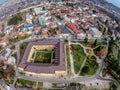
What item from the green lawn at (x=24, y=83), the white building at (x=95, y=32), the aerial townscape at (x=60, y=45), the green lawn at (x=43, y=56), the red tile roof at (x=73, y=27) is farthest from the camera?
the red tile roof at (x=73, y=27)

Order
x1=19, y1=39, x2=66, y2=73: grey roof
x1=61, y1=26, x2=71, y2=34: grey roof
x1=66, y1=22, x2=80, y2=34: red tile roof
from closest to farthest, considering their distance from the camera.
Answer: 1. x1=19, y1=39, x2=66, y2=73: grey roof
2. x1=66, y1=22, x2=80, y2=34: red tile roof
3. x1=61, y1=26, x2=71, y2=34: grey roof

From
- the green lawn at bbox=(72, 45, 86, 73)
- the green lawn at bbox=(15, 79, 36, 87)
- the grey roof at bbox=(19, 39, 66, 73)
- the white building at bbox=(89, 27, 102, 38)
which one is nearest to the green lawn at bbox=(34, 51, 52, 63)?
the grey roof at bbox=(19, 39, 66, 73)

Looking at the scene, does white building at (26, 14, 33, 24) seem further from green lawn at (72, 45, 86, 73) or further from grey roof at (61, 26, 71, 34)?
green lawn at (72, 45, 86, 73)

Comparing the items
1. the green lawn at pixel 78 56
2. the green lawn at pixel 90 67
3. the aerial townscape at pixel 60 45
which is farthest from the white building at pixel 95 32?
the green lawn at pixel 90 67

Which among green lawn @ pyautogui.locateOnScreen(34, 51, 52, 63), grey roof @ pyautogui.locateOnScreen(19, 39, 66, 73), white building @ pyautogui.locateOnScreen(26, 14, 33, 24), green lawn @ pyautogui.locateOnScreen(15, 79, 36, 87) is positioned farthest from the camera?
white building @ pyautogui.locateOnScreen(26, 14, 33, 24)

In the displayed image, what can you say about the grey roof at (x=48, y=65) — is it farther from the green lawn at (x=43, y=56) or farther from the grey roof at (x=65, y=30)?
the grey roof at (x=65, y=30)

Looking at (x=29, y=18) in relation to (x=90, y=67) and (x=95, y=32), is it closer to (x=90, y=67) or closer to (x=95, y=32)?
(x=95, y=32)

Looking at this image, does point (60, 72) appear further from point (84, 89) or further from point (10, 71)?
point (10, 71)

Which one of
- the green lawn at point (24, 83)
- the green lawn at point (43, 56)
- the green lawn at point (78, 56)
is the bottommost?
the green lawn at point (24, 83)
